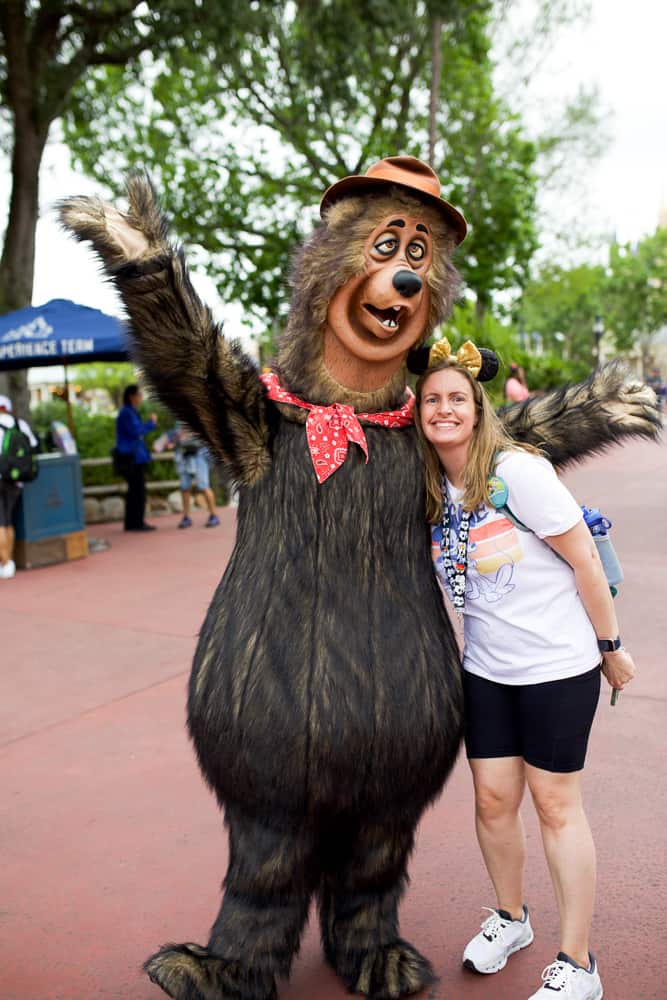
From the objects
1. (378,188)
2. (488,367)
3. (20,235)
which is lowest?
(488,367)

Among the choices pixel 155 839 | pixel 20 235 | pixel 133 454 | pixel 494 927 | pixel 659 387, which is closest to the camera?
pixel 494 927

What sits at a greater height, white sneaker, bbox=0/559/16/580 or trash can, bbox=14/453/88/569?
trash can, bbox=14/453/88/569

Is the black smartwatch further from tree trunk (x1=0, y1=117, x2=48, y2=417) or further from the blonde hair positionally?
tree trunk (x1=0, y1=117, x2=48, y2=417)

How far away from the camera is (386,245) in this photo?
7.24 ft

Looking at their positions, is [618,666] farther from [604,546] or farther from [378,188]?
[378,188]

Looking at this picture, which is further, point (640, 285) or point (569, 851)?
point (640, 285)

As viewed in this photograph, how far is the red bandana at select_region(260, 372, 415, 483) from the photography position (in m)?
2.10

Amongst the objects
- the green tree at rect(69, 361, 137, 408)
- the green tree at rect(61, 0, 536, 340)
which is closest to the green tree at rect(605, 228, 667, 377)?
the green tree at rect(69, 361, 137, 408)

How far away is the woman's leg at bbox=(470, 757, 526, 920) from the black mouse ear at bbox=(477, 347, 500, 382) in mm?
920

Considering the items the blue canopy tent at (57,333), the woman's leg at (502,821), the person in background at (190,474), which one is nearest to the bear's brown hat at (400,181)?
the woman's leg at (502,821)

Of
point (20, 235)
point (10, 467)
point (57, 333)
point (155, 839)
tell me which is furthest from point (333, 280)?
point (20, 235)

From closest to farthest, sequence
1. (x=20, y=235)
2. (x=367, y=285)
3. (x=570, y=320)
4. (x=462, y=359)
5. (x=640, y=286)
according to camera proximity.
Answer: (x=367, y=285) → (x=462, y=359) → (x=20, y=235) → (x=640, y=286) → (x=570, y=320)

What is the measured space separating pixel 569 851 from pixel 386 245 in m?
1.45

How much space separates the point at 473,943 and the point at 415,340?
1522 millimetres
